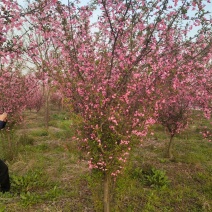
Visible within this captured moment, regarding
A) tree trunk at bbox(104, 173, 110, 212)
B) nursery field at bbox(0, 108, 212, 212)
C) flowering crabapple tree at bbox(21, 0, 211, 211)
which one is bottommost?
nursery field at bbox(0, 108, 212, 212)

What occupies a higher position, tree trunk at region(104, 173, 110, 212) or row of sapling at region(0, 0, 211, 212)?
row of sapling at region(0, 0, 211, 212)

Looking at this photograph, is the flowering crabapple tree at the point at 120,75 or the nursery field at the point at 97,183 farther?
the nursery field at the point at 97,183

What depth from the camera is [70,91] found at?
3.54 m

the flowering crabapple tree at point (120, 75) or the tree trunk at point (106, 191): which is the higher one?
the flowering crabapple tree at point (120, 75)

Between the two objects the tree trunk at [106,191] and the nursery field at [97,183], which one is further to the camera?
the nursery field at [97,183]

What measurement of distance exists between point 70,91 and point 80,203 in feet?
8.52

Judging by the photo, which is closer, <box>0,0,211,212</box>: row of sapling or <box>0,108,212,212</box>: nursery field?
<box>0,0,211,212</box>: row of sapling

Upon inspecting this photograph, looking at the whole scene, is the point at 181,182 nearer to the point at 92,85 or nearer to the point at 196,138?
the point at 92,85

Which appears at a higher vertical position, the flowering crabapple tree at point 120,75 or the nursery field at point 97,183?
the flowering crabapple tree at point 120,75

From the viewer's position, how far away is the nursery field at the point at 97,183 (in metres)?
4.54

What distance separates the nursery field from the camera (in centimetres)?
454

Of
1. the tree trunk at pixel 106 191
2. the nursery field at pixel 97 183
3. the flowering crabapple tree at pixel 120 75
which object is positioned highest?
the flowering crabapple tree at pixel 120 75

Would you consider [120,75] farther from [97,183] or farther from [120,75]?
[97,183]

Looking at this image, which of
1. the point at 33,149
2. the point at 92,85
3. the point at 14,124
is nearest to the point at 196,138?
the point at 33,149
